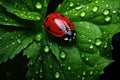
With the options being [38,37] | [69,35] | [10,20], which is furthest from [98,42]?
[10,20]

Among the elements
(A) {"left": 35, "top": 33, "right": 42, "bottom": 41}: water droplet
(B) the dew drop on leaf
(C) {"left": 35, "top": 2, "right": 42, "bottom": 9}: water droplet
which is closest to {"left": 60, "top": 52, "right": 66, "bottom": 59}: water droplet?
(B) the dew drop on leaf

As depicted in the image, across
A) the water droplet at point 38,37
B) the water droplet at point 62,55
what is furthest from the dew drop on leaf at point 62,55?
the water droplet at point 38,37

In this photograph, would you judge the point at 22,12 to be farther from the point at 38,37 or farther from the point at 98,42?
the point at 98,42

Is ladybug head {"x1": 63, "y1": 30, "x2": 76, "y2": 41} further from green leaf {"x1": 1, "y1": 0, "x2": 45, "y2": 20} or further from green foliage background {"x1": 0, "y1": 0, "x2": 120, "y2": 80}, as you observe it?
green leaf {"x1": 1, "y1": 0, "x2": 45, "y2": 20}

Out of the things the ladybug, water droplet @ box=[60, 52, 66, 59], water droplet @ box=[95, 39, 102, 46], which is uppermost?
the ladybug

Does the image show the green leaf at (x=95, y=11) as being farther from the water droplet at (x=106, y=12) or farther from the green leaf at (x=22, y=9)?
the green leaf at (x=22, y=9)

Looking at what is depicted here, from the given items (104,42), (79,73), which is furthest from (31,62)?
(104,42)

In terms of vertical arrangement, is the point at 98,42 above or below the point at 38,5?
below
